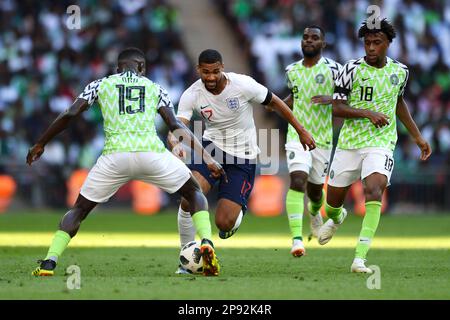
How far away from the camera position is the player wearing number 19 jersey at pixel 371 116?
496 inches

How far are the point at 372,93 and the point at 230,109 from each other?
166 centimetres

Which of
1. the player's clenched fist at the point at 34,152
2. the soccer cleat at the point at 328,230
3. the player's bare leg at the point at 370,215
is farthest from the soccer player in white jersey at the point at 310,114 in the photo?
the player's clenched fist at the point at 34,152

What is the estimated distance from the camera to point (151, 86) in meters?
→ 11.7

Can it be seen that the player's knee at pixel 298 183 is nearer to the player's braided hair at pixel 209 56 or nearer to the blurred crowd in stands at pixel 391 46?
the player's braided hair at pixel 209 56

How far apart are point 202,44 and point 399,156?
7.42 metres

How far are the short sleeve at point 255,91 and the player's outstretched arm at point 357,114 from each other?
33.0 inches

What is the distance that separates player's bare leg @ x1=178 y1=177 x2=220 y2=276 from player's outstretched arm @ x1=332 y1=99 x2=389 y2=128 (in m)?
2.05

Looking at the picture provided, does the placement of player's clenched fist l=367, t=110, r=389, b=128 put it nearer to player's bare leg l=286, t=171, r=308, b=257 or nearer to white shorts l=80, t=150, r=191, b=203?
player's bare leg l=286, t=171, r=308, b=257

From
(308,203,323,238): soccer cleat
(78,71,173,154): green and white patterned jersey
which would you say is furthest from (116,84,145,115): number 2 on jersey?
(308,203,323,238): soccer cleat

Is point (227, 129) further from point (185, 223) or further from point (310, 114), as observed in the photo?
point (310, 114)

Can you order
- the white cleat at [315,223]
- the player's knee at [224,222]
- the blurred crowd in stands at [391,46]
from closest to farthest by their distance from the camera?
the player's knee at [224,222], the white cleat at [315,223], the blurred crowd in stands at [391,46]

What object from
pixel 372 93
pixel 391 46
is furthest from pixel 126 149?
pixel 391 46

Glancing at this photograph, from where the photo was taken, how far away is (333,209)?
46.4 feet
